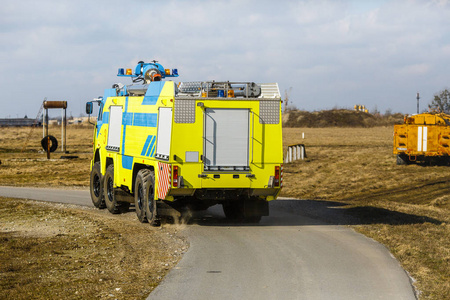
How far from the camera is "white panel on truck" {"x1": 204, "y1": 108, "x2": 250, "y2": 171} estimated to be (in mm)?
15305

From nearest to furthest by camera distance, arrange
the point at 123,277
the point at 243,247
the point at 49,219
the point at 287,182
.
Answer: the point at 123,277 → the point at 243,247 → the point at 49,219 → the point at 287,182

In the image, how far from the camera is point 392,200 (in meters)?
23.7

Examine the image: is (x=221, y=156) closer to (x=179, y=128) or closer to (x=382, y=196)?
(x=179, y=128)

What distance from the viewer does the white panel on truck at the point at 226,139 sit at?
50.2 feet

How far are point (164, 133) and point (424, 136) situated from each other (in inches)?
903

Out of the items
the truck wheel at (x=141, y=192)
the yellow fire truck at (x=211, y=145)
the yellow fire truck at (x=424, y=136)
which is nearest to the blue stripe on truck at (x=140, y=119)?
the yellow fire truck at (x=211, y=145)

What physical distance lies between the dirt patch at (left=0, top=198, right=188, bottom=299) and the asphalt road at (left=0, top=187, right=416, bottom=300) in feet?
1.57

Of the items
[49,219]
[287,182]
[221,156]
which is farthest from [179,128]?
[287,182]

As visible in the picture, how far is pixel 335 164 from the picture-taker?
1491 inches

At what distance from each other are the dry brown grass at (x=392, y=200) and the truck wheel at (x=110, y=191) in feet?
18.3

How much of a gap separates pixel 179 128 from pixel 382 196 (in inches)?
479

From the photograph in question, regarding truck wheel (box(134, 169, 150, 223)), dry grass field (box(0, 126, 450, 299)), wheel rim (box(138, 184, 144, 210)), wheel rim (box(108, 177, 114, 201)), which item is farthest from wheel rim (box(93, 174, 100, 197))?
dry grass field (box(0, 126, 450, 299))

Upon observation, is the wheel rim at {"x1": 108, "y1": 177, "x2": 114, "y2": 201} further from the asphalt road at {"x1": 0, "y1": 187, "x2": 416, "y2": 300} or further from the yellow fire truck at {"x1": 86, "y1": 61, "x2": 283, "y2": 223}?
the asphalt road at {"x1": 0, "y1": 187, "x2": 416, "y2": 300}

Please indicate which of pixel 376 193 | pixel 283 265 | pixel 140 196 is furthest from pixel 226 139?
pixel 376 193
